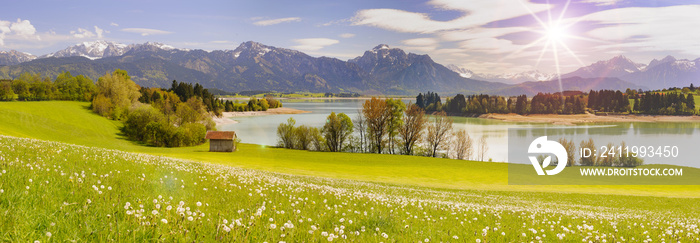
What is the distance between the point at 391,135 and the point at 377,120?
5.15 m

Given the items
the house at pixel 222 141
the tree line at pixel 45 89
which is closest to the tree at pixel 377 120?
the house at pixel 222 141

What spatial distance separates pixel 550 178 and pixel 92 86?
517ft

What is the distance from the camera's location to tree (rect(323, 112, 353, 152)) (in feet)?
299

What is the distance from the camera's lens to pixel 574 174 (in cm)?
6319

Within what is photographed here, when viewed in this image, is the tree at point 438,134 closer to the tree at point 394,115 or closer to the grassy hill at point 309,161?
the tree at point 394,115

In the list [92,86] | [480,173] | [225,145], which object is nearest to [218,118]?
[92,86]

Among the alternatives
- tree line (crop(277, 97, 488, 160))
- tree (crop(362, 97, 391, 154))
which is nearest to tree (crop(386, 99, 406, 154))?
tree line (crop(277, 97, 488, 160))

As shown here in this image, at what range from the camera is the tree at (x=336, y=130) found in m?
91.0

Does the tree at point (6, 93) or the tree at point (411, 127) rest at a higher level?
the tree at point (6, 93)

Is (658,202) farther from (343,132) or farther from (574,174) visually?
(343,132)

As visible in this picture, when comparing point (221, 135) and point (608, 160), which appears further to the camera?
point (608, 160)

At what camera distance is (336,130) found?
300 feet
